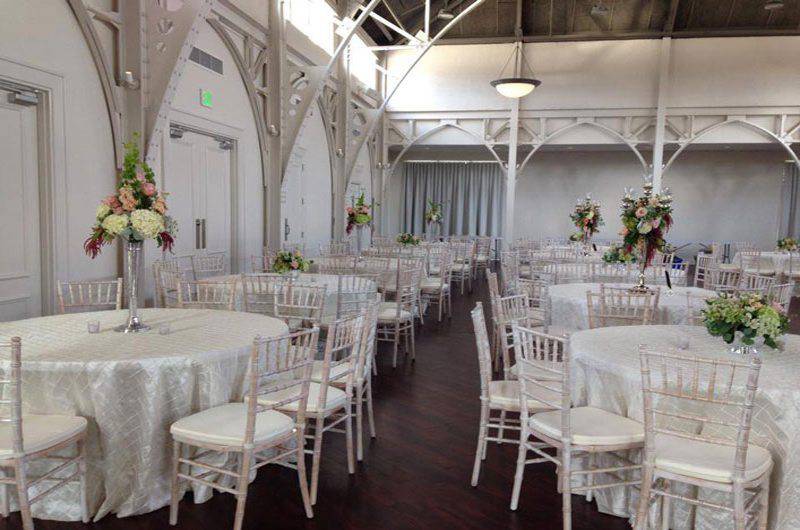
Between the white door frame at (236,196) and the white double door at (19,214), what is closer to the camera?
the white double door at (19,214)

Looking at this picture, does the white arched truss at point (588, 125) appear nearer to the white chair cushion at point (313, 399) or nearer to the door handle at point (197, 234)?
the door handle at point (197, 234)

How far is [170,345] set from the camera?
3.05m

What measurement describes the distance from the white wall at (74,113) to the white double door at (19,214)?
0.20 m

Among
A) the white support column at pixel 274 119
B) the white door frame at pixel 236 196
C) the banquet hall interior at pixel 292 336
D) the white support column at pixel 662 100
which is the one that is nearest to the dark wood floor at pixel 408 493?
the banquet hall interior at pixel 292 336

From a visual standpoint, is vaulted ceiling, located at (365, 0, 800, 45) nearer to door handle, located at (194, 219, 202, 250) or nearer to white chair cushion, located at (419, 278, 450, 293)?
white chair cushion, located at (419, 278, 450, 293)

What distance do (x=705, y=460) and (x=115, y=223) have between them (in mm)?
3136

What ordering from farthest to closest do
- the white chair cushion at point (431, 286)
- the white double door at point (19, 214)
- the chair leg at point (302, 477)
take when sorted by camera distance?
the white chair cushion at point (431, 286) → the white double door at point (19, 214) → the chair leg at point (302, 477)

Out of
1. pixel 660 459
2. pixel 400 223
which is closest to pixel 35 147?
pixel 660 459

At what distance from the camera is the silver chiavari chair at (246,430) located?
8.61 feet

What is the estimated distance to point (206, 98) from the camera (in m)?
6.86

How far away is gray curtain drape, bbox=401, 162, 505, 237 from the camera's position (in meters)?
16.9

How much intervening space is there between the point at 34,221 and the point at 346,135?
24.0ft

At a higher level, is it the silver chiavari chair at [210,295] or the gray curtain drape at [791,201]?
the gray curtain drape at [791,201]

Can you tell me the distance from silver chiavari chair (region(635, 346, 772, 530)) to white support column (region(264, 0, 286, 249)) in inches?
257
